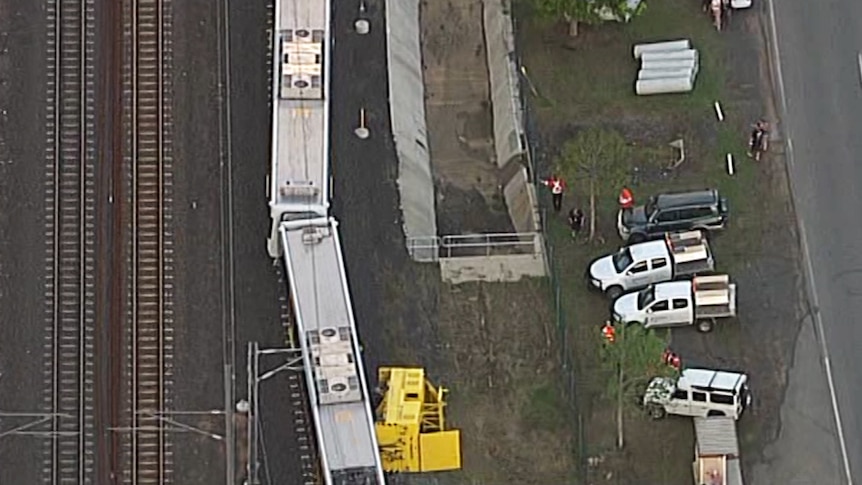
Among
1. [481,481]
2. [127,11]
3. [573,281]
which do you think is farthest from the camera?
[127,11]

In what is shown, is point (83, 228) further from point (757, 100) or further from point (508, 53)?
point (757, 100)

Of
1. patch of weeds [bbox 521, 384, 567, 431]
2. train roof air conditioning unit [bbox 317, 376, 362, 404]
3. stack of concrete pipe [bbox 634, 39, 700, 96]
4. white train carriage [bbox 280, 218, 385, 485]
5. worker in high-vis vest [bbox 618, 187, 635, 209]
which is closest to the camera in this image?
white train carriage [bbox 280, 218, 385, 485]

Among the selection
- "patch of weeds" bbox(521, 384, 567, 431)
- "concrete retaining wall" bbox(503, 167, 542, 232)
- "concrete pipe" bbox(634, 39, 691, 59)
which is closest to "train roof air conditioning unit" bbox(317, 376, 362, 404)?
"patch of weeds" bbox(521, 384, 567, 431)

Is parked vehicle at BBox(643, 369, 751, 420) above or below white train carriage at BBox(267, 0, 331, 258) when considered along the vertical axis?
below

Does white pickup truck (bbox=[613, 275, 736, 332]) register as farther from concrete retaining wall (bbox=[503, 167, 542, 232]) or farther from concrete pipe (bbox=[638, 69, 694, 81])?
concrete pipe (bbox=[638, 69, 694, 81])

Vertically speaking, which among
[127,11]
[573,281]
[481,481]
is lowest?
[481,481]

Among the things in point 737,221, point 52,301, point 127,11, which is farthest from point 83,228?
point 737,221

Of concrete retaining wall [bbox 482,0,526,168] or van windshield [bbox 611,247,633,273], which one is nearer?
van windshield [bbox 611,247,633,273]
